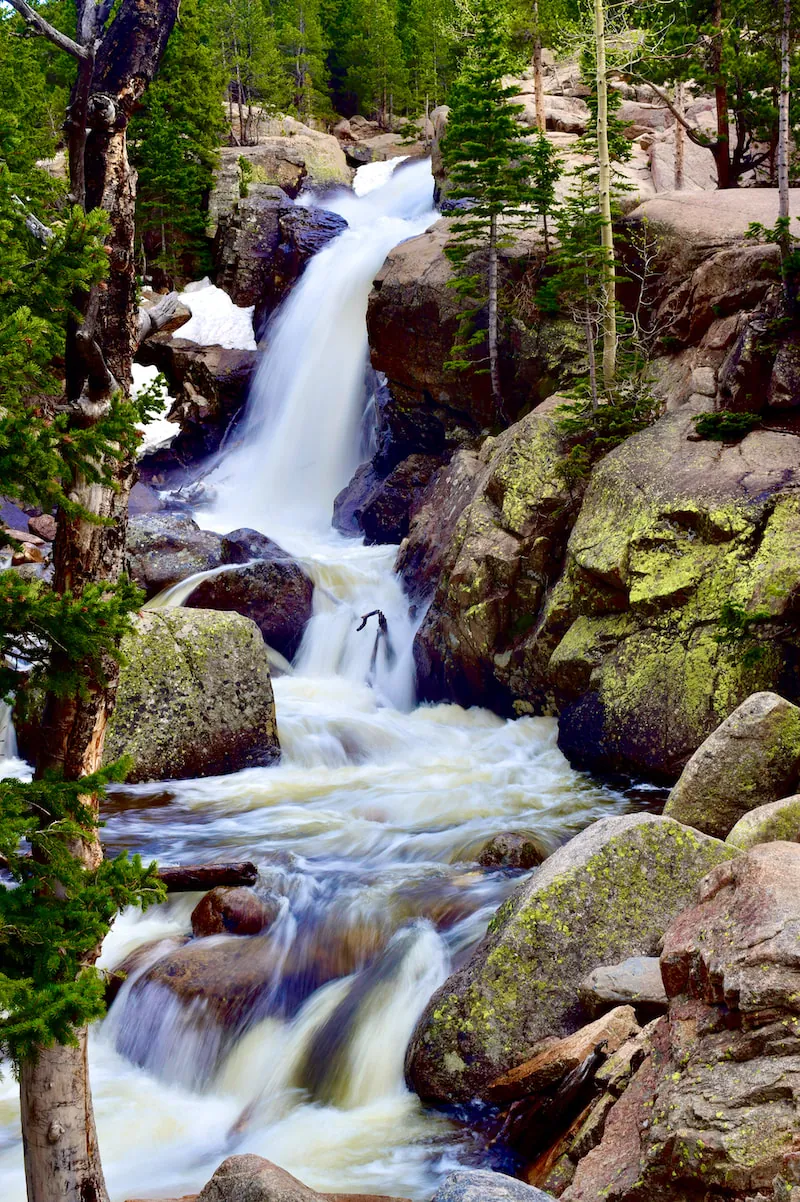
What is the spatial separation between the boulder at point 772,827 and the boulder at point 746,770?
132cm

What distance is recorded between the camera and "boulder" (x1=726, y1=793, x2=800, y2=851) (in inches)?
277

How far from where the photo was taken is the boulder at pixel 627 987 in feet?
18.7

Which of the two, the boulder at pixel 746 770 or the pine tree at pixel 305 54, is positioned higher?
the pine tree at pixel 305 54

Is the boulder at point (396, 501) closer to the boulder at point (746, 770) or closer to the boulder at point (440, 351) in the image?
the boulder at point (440, 351)

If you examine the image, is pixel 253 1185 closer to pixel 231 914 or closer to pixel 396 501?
pixel 231 914

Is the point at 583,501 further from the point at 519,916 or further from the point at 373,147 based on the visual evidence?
the point at 373,147

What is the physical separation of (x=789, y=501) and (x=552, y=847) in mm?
5288

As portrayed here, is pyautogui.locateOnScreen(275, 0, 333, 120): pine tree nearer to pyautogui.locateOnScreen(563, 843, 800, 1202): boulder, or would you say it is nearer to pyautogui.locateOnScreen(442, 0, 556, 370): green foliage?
pyautogui.locateOnScreen(442, 0, 556, 370): green foliage

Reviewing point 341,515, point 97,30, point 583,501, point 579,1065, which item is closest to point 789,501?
point 583,501

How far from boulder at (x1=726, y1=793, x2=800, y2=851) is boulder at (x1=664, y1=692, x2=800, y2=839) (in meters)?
1.32

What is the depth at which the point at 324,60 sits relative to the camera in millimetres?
51031

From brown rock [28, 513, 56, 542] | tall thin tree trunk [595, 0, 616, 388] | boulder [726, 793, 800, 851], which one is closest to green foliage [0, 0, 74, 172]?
brown rock [28, 513, 56, 542]

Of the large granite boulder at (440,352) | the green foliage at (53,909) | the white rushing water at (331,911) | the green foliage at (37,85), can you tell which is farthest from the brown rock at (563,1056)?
the green foliage at (37,85)

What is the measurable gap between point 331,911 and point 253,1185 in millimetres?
4458
